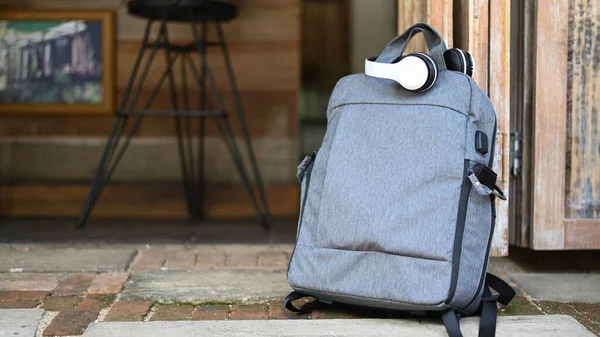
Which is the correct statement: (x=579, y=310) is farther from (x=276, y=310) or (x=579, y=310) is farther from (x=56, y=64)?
(x=56, y=64)

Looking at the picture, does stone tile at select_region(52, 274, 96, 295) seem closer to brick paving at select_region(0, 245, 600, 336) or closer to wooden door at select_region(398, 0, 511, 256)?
brick paving at select_region(0, 245, 600, 336)

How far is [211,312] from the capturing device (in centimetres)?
198

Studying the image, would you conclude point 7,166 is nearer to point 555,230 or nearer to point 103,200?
point 103,200

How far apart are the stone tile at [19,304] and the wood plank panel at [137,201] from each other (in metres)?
1.68

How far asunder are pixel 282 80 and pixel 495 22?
170 centimetres

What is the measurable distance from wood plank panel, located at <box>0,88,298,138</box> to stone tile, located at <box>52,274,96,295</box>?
1525 mm

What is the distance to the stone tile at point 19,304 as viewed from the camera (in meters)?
2.00

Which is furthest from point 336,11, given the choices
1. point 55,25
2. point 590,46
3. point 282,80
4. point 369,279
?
point 369,279

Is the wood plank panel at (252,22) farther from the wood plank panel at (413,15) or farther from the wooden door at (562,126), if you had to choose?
the wooden door at (562,126)

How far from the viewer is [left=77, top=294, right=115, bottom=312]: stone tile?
2.01 meters

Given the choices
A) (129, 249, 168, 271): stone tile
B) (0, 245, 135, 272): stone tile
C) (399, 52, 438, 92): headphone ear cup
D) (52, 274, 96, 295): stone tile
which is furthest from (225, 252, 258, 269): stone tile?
(399, 52, 438, 92): headphone ear cup

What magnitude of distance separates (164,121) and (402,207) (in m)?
2.21

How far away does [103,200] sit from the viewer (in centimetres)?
375

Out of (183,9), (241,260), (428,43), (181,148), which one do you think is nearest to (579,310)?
(428,43)
